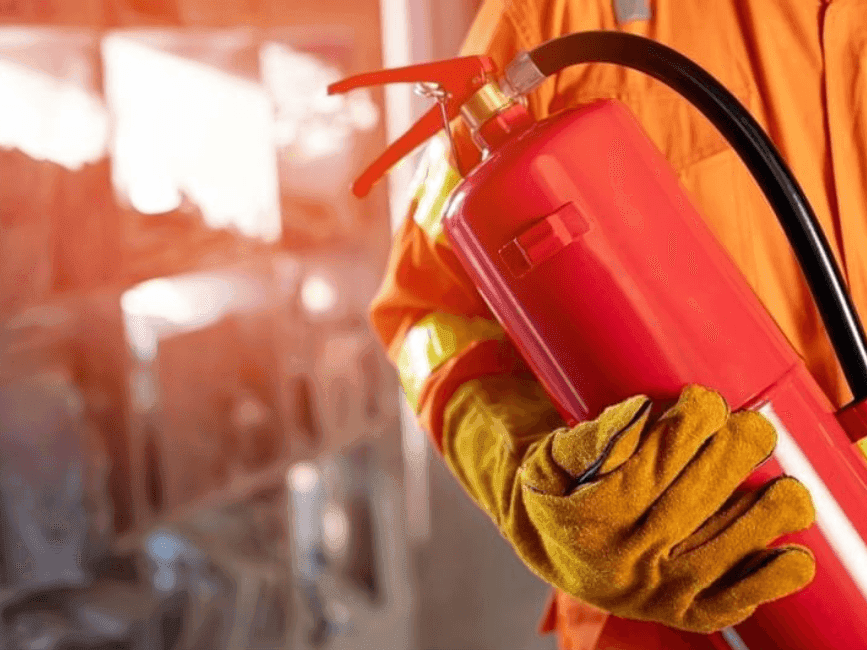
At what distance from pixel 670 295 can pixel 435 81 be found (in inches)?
12.2

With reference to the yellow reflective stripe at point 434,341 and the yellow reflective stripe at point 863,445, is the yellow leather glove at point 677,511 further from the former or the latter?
the yellow reflective stripe at point 434,341

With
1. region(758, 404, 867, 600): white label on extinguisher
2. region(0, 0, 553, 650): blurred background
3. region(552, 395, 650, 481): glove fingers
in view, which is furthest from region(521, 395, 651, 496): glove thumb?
region(0, 0, 553, 650): blurred background

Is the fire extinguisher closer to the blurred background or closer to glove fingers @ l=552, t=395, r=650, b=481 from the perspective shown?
glove fingers @ l=552, t=395, r=650, b=481

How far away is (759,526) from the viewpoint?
790 millimetres

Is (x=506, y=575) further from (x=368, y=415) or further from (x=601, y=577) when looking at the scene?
(x=601, y=577)

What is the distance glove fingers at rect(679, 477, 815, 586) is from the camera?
2.59 ft

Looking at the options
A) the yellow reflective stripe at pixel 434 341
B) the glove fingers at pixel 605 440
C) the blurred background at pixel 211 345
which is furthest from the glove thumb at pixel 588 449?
the blurred background at pixel 211 345

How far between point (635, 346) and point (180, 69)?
1150 mm

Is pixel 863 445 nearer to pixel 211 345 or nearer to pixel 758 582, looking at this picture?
pixel 758 582

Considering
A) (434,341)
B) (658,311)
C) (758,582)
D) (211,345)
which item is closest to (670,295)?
(658,311)

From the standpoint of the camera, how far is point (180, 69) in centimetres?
172

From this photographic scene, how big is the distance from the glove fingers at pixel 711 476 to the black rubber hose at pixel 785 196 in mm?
123

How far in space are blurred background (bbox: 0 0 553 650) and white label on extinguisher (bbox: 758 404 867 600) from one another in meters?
1.06

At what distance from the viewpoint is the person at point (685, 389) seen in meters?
0.79
